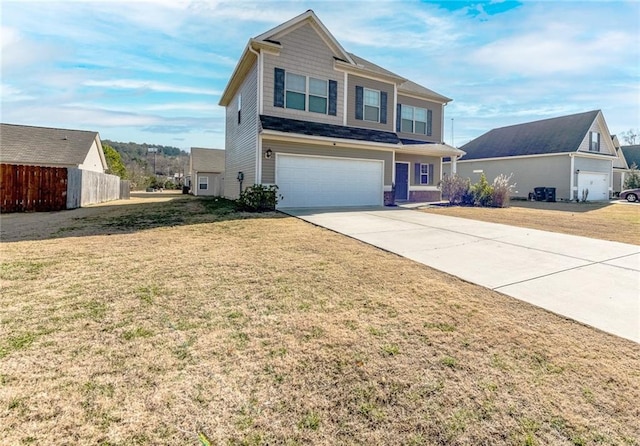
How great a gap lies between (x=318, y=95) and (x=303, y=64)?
1374 mm

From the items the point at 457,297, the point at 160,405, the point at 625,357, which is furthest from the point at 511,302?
the point at 160,405

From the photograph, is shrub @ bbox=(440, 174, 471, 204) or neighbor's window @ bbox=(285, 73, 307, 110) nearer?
neighbor's window @ bbox=(285, 73, 307, 110)

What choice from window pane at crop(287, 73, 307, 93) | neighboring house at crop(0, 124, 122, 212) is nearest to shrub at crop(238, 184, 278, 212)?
window pane at crop(287, 73, 307, 93)

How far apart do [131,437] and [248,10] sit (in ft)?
43.6

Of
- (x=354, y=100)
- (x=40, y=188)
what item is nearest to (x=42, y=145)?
(x=40, y=188)

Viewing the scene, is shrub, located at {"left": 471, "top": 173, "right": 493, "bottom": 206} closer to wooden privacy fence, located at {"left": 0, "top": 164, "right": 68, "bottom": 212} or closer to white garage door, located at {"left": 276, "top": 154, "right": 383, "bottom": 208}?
white garage door, located at {"left": 276, "top": 154, "right": 383, "bottom": 208}

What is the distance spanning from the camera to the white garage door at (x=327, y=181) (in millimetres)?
13008

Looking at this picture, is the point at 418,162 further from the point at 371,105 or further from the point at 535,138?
the point at 535,138

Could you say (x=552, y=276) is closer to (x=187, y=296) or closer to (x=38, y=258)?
(x=187, y=296)

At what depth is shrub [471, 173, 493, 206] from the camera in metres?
16.0

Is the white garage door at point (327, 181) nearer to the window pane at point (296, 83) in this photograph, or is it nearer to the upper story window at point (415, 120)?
the window pane at point (296, 83)

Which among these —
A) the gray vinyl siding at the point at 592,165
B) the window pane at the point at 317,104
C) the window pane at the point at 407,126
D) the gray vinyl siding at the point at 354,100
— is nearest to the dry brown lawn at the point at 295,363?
the window pane at the point at 317,104

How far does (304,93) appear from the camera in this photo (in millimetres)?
13664

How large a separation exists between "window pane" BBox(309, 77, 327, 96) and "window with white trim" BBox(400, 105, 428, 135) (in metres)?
6.20
